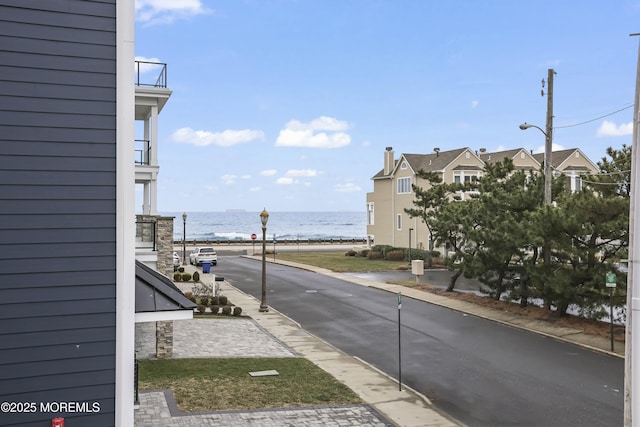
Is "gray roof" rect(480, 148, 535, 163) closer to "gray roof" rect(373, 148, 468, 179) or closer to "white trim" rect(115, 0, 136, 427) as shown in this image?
"gray roof" rect(373, 148, 468, 179)

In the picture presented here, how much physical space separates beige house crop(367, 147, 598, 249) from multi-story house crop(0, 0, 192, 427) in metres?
44.2

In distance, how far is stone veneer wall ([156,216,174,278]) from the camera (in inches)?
667

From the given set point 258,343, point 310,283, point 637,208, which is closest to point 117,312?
point 637,208

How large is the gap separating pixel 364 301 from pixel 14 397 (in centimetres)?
2321

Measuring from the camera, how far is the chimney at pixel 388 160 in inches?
2339

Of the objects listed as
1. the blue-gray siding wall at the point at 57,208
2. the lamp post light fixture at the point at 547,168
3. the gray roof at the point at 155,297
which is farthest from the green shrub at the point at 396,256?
the blue-gray siding wall at the point at 57,208

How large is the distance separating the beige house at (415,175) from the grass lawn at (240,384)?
116ft

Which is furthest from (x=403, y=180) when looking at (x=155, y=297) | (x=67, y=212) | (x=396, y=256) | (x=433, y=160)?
(x=67, y=212)

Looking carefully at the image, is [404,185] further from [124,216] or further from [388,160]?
[124,216]

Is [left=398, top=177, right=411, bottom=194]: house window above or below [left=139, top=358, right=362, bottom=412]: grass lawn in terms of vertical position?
above

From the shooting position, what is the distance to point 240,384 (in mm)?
13820

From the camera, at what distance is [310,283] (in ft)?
118

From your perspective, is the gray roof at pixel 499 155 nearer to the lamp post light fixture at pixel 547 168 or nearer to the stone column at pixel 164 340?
the lamp post light fixture at pixel 547 168

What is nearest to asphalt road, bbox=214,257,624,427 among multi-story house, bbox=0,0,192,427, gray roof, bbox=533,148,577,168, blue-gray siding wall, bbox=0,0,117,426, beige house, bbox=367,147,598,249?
multi-story house, bbox=0,0,192,427
